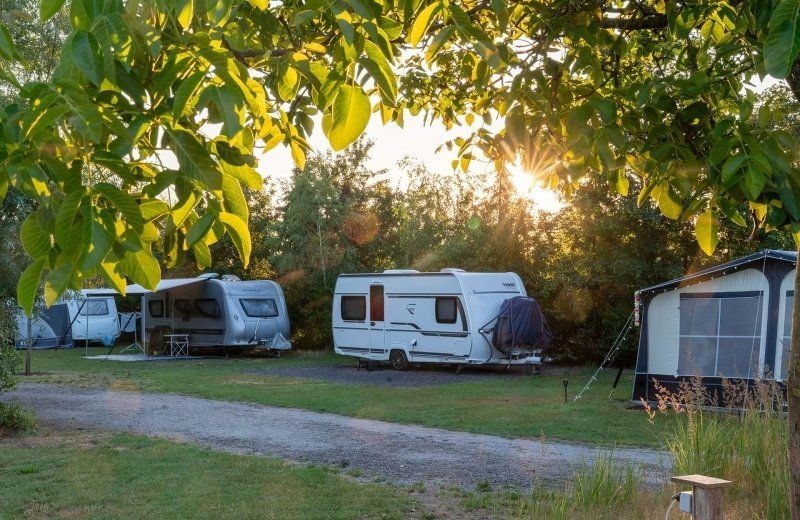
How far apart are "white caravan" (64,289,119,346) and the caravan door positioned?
12366 mm

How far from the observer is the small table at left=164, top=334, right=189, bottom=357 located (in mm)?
26120

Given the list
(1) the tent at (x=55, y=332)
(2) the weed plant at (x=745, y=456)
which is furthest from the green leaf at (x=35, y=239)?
(1) the tent at (x=55, y=332)

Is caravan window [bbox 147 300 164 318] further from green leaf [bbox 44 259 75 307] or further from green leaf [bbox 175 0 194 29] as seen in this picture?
green leaf [bbox 44 259 75 307]

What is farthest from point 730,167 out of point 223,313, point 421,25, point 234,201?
point 223,313

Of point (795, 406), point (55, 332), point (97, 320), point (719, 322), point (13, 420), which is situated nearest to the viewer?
point (795, 406)

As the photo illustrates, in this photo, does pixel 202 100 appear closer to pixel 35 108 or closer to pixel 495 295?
pixel 35 108

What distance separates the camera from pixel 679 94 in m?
3.38

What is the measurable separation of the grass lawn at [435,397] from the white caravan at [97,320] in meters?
7.25

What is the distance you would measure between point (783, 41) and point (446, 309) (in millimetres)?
17698

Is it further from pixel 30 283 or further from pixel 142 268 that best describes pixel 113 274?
pixel 30 283

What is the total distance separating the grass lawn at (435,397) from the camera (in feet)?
36.9

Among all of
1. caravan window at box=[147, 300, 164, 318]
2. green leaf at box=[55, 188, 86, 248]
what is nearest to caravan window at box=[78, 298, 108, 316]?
caravan window at box=[147, 300, 164, 318]

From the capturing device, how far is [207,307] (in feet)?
85.5

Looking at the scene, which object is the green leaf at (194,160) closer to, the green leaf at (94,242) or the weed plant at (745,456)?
the green leaf at (94,242)
